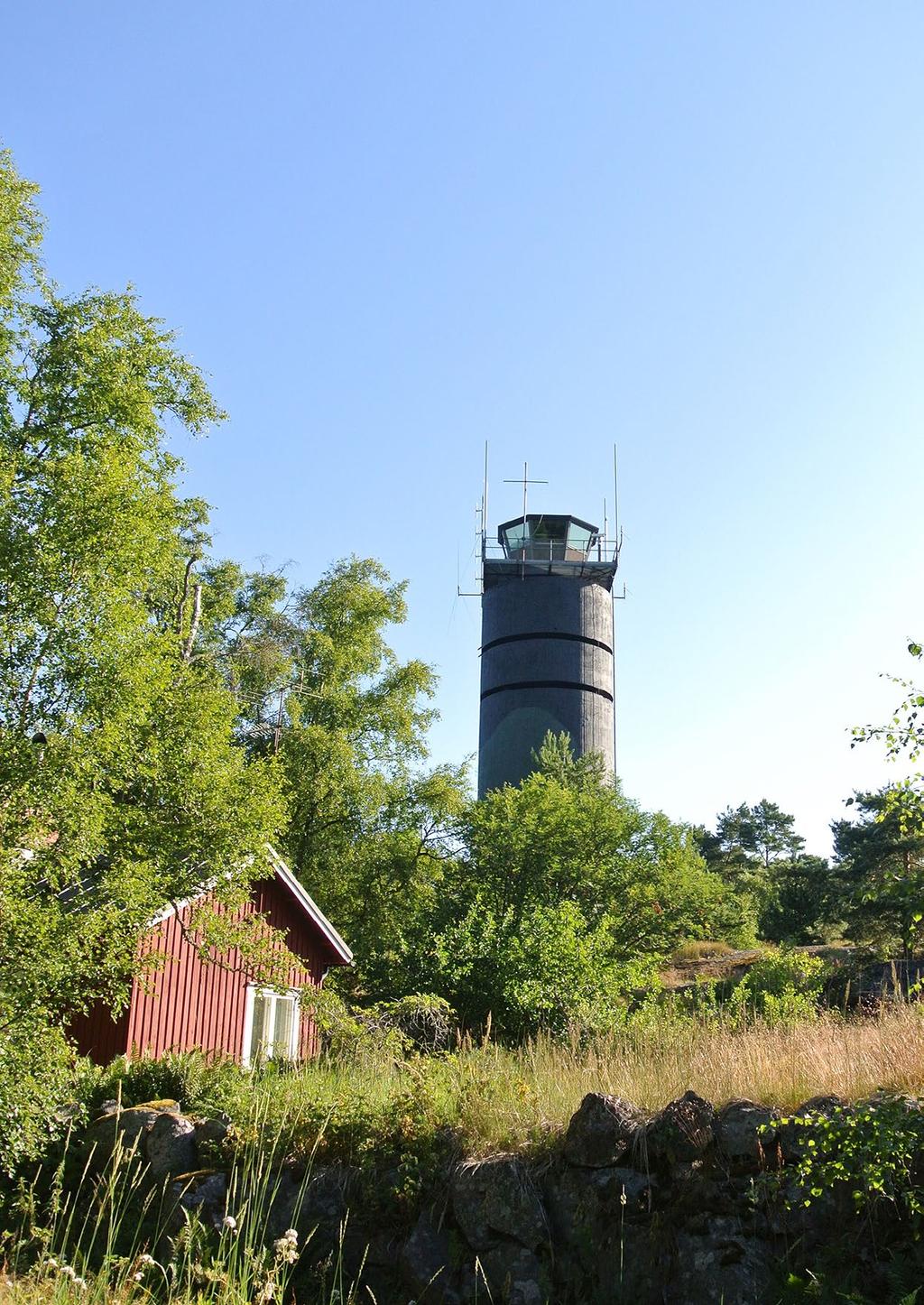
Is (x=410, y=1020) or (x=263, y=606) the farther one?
(x=263, y=606)

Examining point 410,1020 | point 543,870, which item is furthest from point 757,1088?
point 543,870

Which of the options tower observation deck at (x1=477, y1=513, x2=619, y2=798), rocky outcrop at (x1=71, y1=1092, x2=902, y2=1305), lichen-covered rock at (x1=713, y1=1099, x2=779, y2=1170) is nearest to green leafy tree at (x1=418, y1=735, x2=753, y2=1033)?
tower observation deck at (x1=477, y1=513, x2=619, y2=798)

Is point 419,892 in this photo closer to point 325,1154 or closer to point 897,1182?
point 325,1154

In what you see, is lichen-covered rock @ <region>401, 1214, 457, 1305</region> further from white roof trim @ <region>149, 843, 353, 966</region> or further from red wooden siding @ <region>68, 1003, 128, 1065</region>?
red wooden siding @ <region>68, 1003, 128, 1065</region>

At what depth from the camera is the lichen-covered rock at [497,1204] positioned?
27.7ft

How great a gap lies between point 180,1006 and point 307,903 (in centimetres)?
347

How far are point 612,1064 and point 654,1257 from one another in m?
2.22

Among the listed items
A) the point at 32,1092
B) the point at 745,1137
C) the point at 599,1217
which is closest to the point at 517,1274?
the point at 599,1217

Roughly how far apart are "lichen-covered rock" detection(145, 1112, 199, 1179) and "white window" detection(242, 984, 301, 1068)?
15.1 feet

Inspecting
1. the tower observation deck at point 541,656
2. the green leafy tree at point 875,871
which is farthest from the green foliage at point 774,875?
the tower observation deck at point 541,656

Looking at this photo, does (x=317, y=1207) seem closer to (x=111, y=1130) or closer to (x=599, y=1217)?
(x=599, y=1217)

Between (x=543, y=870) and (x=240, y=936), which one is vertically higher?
(x=543, y=870)

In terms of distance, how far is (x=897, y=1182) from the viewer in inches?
283

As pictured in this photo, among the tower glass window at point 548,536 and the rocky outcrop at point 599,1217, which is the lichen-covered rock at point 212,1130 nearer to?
the rocky outcrop at point 599,1217
